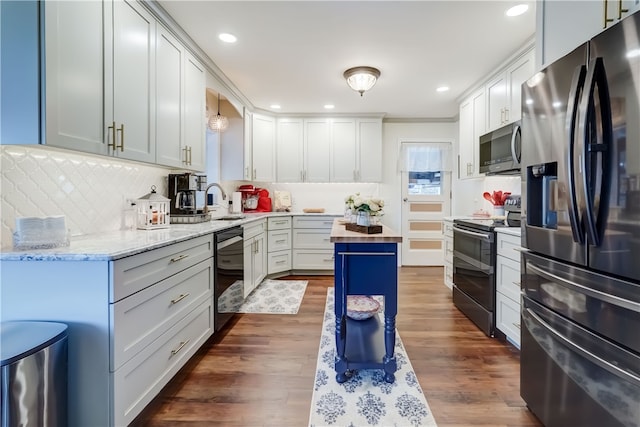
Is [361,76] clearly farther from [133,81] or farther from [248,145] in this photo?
[133,81]

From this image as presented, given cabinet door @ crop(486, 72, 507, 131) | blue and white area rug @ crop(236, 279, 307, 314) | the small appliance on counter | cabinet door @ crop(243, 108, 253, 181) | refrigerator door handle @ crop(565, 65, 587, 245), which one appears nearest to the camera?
refrigerator door handle @ crop(565, 65, 587, 245)

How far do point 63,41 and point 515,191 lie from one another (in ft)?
13.0

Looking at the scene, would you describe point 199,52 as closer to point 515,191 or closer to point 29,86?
point 29,86

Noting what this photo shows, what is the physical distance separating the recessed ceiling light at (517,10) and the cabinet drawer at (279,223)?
341cm

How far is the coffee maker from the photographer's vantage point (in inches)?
111

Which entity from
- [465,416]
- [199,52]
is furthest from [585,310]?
[199,52]

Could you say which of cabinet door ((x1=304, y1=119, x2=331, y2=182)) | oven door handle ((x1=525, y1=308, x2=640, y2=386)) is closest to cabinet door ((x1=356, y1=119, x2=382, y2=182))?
cabinet door ((x1=304, y1=119, x2=331, y2=182))

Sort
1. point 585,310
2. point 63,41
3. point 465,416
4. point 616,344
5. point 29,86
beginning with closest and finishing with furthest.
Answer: point 616,344 < point 585,310 < point 29,86 < point 63,41 < point 465,416

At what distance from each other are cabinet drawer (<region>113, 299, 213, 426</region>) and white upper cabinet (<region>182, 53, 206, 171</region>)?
137cm

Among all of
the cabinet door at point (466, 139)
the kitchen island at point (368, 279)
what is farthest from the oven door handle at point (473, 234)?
the kitchen island at point (368, 279)

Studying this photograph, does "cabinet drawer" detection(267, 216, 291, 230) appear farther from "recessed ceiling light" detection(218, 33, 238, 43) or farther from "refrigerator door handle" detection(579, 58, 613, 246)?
"refrigerator door handle" detection(579, 58, 613, 246)

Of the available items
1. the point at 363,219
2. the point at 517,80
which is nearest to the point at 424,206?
the point at 517,80

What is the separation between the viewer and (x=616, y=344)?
1.11 metres

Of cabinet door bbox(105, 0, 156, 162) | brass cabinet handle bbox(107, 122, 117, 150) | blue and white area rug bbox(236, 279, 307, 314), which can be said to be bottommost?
blue and white area rug bbox(236, 279, 307, 314)
